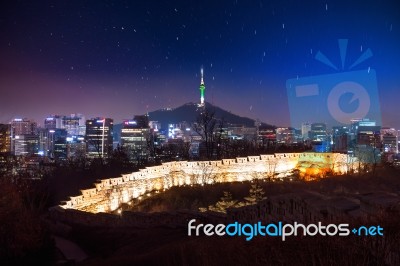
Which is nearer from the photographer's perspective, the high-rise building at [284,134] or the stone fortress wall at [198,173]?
the stone fortress wall at [198,173]

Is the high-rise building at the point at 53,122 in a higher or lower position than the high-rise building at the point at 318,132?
higher

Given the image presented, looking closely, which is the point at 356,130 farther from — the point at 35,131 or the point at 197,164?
the point at 35,131

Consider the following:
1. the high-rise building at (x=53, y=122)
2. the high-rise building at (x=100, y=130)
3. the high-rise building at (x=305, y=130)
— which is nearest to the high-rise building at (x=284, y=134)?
the high-rise building at (x=305, y=130)

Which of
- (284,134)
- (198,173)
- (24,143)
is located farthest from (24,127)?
(198,173)

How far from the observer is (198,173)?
88.7 ft

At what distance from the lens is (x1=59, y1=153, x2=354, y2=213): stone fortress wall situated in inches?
794

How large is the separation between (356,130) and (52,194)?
51018mm

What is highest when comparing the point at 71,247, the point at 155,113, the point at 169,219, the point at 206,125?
the point at 155,113

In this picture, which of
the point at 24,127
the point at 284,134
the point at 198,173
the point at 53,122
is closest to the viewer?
the point at 198,173

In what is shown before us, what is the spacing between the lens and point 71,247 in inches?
529

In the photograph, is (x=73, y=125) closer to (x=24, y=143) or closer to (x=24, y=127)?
(x=24, y=127)

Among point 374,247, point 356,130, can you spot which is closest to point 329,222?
point 374,247

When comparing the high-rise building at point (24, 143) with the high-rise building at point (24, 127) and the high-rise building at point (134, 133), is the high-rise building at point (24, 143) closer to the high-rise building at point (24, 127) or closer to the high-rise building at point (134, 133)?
the high-rise building at point (24, 127)

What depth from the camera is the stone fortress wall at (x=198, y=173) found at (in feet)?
66.1
